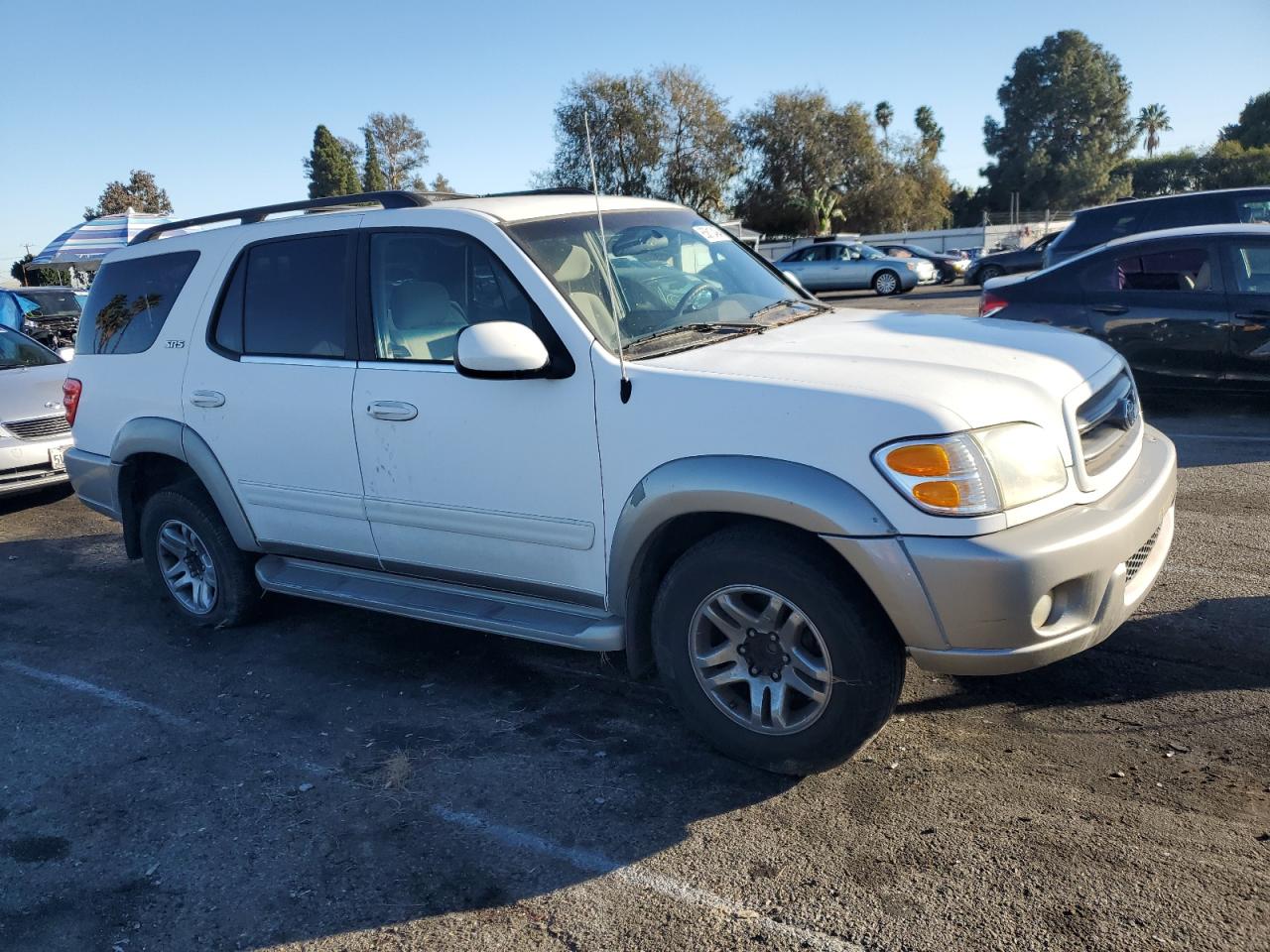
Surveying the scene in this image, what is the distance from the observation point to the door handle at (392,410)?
4094 mm

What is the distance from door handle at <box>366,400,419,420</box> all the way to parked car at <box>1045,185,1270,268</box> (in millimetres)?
9655

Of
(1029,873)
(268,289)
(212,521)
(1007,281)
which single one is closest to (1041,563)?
(1029,873)

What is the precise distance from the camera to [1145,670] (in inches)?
157

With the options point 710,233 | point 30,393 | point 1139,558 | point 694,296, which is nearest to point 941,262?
point 30,393

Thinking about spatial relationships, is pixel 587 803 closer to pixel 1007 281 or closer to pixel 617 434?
pixel 617 434

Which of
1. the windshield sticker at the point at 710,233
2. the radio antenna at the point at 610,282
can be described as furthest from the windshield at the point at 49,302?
the radio antenna at the point at 610,282

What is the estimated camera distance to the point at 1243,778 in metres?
3.19

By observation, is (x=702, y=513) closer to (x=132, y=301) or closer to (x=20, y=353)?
(x=132, y=301)

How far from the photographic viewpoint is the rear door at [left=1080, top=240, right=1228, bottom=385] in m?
7.91

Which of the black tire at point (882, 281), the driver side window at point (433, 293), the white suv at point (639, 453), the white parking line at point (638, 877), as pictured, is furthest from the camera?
the black tire at point (882, 281)

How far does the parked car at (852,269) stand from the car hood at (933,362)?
2374cm

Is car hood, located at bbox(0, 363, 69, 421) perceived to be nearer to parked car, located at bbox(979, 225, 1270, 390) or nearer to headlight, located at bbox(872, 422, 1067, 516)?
headlight, located at bbox(872, 422, 1067, 516)

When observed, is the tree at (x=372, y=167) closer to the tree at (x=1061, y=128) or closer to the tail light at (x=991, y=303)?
the tree at (x=1061, y=128)

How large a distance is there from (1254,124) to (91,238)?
7633 centimetres
